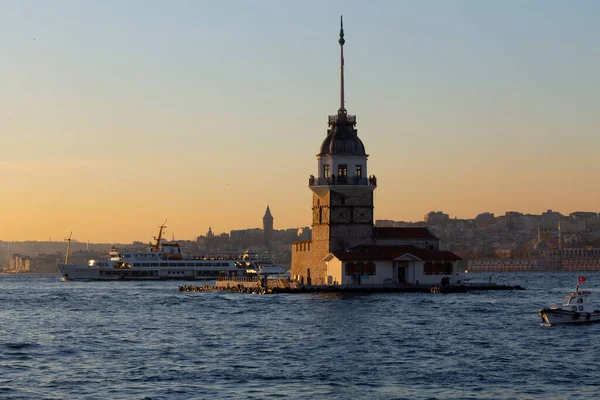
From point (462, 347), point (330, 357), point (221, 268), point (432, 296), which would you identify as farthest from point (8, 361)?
point (221, 268)

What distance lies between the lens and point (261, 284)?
10738 cm

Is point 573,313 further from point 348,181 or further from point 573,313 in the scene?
point 348,181

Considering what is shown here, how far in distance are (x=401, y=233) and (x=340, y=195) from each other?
8.25 meters

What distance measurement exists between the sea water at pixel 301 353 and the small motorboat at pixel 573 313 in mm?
925

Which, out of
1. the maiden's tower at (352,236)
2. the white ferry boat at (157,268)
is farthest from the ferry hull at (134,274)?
the maiden's tower at (352,236)

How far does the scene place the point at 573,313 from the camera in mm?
60906

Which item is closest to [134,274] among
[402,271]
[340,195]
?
[340,195]

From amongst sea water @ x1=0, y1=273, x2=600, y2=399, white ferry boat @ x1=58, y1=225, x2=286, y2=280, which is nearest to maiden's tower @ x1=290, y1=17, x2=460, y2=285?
sea water @ x1=0, y1=273, x2=600, y2=399

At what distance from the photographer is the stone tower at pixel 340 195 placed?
103188 millimetres

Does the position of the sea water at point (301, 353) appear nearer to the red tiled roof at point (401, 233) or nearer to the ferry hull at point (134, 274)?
the red tiled roof at point (401, 233)

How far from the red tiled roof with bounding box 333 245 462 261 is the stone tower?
1927mm

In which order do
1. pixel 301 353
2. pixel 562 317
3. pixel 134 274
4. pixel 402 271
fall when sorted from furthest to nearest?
pixel 134 274 → pixel 402 271 → pixel 562 317 → pixel 301 353

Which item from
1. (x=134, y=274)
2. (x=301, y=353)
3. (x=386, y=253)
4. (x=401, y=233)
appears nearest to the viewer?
(x=301, y=353)

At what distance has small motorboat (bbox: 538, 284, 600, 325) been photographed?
60719 mm
